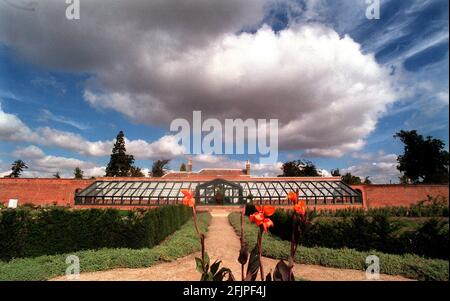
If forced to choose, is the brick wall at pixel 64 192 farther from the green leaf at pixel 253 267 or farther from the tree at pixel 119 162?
the green leaf at pixel 253 267

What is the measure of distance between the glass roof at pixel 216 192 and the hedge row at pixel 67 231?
44.9ft

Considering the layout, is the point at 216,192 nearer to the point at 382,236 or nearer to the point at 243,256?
the point at 382,236

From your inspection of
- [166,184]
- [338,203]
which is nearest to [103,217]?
[166,184]

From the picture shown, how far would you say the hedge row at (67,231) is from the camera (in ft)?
24.7

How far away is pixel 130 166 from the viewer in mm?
44188

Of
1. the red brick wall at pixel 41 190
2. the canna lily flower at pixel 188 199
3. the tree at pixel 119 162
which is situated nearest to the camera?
the canna lily flower at pixel 188 199

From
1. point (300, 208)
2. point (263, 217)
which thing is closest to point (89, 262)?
point (263, 217)

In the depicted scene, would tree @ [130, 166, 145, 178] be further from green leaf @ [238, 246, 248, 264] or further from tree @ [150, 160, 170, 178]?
green leaf @ [238, 246, 248, 264]

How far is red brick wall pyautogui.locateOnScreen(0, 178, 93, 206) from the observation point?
979 inches

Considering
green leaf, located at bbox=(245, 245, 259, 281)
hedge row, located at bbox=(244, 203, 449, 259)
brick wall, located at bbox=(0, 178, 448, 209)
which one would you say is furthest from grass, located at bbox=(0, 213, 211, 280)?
brick wall, located at bbox=(0, 178, 448, 209)

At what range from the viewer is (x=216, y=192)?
2591cm

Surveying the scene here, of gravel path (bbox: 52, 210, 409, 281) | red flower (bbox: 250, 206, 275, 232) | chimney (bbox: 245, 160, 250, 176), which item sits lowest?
gravel path (bbox: 52, 210, 409, 281)

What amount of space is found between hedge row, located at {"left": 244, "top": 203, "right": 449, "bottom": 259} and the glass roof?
13930 millimetres

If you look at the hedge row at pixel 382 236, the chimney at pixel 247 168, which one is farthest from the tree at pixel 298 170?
the hedge row at pixel 382 236
